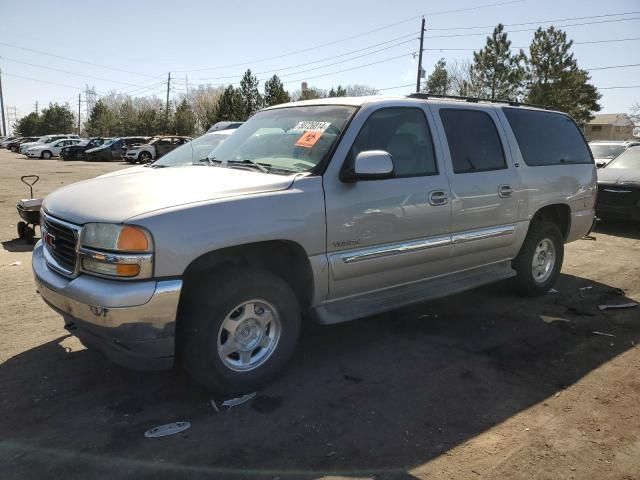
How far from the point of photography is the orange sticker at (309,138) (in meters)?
3.79

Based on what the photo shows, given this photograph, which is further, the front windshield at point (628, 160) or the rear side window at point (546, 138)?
the front windshield at point (628, 160)

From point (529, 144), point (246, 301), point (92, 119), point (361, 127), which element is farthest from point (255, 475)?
point (92, 119)

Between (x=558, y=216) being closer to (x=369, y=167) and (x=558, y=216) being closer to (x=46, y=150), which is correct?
(x=369, y=167)

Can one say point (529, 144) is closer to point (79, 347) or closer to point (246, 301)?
point (246, 301)

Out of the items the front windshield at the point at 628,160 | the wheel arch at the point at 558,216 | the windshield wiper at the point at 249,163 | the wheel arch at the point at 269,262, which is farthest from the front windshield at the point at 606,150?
the wheel arch at the point at 269,262

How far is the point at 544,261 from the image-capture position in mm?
5742

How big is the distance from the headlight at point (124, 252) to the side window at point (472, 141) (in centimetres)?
271

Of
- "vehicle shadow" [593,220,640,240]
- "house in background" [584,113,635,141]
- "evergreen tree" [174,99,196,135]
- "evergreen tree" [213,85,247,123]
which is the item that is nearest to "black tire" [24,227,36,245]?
"vehicle shadow" [593,220,640,240]

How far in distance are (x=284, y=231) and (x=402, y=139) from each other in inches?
56.7

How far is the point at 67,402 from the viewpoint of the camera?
328 centimetres

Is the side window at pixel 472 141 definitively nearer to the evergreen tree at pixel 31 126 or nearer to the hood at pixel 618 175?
the hood at pixel 618 175

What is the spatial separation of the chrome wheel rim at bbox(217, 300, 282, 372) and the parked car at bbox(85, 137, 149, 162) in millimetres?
35514

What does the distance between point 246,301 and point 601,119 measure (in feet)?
329

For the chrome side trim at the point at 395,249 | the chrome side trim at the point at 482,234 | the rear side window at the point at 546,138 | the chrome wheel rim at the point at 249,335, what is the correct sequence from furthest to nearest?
the rear side window at the point at 546,138 → the chrome side trim at the point at 482,234 → the chrome side trim at the point at 395,249 → the chrome wheel rim at the point at 249,335
